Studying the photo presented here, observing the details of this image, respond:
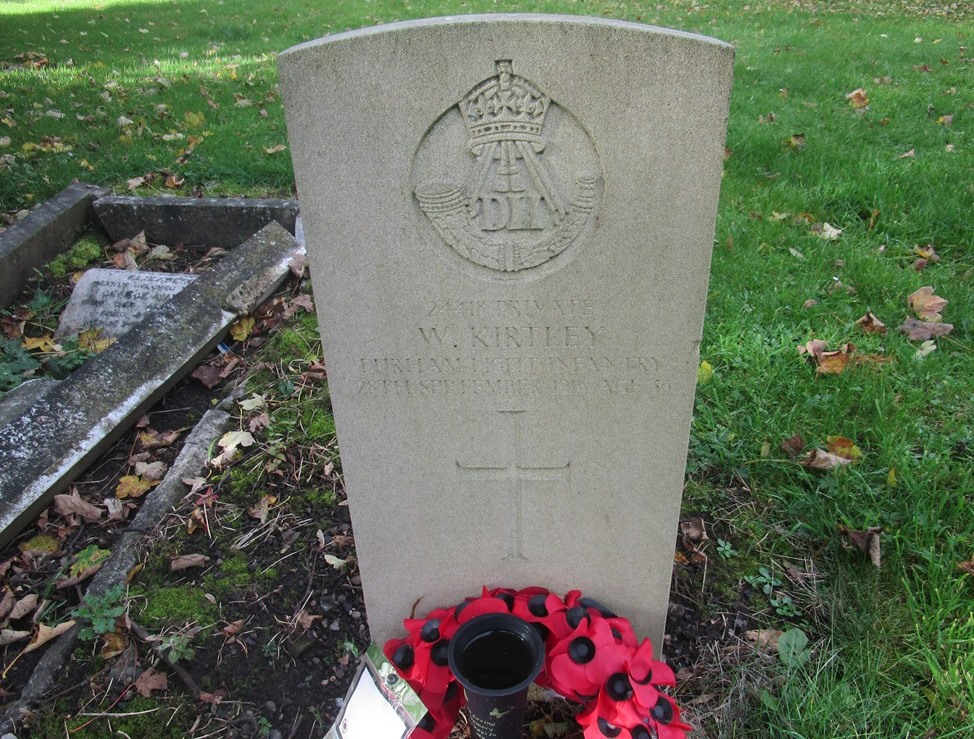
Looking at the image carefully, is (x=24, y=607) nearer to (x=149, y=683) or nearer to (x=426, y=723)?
(x=149, y=683)

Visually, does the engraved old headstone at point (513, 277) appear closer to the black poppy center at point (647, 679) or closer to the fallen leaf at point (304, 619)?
the black poppy center at point (647, 679)

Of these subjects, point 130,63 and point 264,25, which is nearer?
point 130,63

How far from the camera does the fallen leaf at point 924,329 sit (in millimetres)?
3174

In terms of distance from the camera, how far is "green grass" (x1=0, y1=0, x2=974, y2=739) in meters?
2.02

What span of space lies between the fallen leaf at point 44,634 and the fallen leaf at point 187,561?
1.11ft

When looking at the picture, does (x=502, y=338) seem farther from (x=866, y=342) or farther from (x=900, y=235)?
(x=900, y=235)

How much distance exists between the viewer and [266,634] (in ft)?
7.43

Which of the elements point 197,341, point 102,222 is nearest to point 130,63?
point 102,222

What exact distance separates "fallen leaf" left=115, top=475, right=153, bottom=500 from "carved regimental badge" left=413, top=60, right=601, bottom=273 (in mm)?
1946

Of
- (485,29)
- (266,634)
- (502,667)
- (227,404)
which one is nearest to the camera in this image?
(485,29)

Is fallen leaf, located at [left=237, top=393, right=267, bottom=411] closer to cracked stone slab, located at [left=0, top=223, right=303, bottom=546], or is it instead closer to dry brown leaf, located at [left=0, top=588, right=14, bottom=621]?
cracked stone slab, located at [left=0, top=223, right=303, bottom=546]

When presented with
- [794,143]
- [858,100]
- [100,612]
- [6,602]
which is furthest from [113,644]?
[858,100]

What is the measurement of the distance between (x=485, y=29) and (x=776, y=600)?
1.93 meters

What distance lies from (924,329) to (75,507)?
365 centimetres
